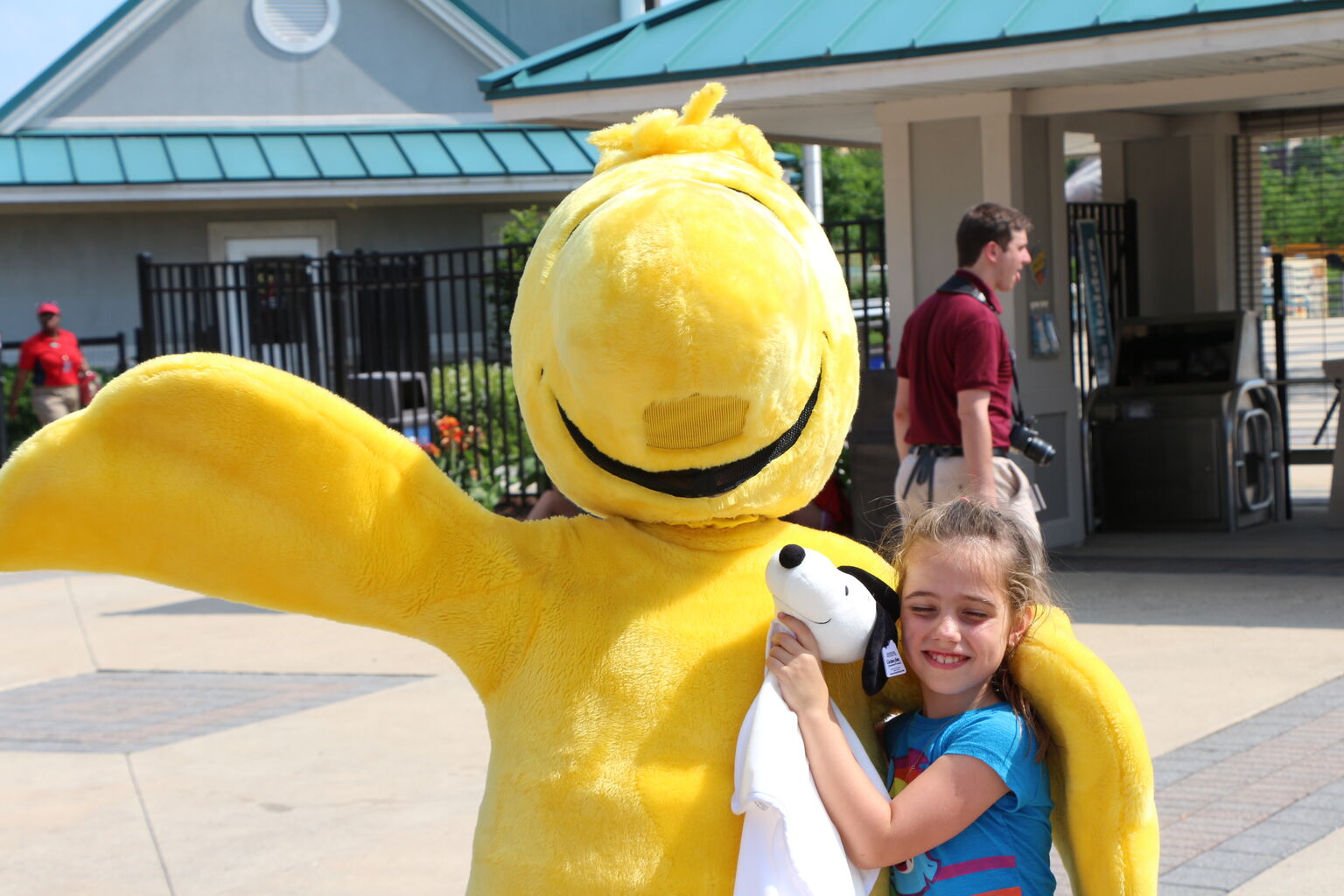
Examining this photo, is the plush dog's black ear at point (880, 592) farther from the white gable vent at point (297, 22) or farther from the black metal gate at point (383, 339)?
the white gable vent at point (297, 22)

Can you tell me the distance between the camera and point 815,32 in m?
8.77

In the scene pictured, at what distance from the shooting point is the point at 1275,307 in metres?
11.6

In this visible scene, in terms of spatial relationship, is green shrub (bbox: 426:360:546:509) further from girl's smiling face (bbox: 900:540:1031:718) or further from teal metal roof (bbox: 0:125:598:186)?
girl's smiling face (bbox: 900:540:1031:718)

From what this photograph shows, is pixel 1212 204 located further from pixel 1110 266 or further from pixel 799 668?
pixel 799 668

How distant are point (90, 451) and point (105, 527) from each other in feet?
0.38

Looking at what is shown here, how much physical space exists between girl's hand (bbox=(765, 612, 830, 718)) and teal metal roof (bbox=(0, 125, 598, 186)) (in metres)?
16.3

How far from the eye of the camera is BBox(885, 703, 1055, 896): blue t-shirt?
2.18 m

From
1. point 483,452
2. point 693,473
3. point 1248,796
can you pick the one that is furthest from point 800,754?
point 483,452

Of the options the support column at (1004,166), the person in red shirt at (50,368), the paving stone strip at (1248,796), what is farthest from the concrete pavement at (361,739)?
the person in red shirt at (50,368)

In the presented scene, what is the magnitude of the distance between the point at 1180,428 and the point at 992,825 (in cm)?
848

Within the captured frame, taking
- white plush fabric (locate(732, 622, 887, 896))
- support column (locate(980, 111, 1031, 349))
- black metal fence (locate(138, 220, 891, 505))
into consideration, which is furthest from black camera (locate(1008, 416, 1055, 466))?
black metal fence (locate(138, 220, 891, 505))

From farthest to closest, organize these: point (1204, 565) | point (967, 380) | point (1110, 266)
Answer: point (1110, 266) < point (1204, 565) < point (967, 380)

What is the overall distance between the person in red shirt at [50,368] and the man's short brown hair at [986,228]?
10.8m

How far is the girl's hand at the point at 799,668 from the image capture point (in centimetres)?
208
